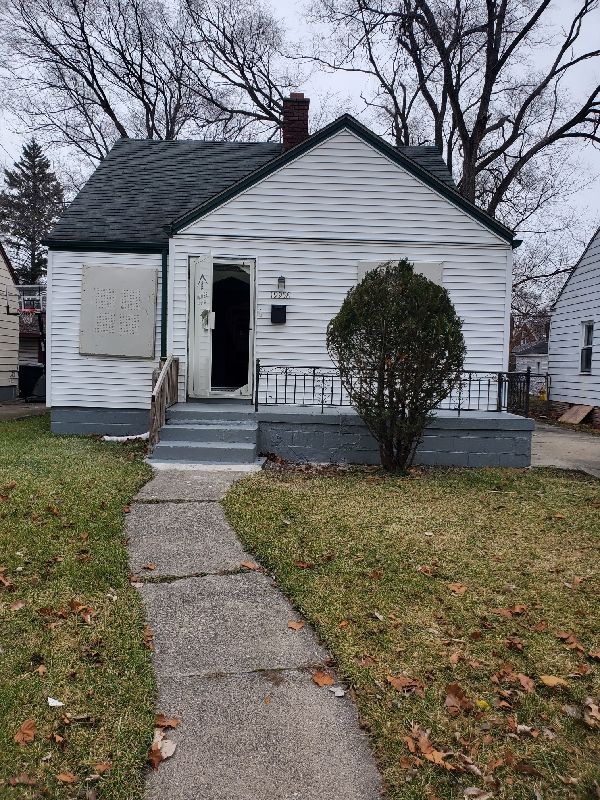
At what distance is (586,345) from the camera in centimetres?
1695

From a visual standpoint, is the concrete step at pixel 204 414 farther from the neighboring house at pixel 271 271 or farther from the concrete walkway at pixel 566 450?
the concrete walkway at pixel 566 450

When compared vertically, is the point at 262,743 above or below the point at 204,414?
below

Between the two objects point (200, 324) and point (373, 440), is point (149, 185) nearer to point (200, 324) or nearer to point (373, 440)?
point (200, 324)

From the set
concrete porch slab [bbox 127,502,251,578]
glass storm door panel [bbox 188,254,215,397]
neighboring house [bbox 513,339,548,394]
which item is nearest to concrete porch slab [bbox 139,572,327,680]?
concrete porch slab [bbox 127,502,251,578]

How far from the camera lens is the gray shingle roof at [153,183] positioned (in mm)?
10602

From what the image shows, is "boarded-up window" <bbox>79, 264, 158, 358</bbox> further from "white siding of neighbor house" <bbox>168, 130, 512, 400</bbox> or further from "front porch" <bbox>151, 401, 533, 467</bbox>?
"front porch" <bbox>151, 401, 533, 467</bbox>

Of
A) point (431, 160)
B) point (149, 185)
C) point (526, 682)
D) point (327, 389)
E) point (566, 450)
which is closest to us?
point (526, 682)

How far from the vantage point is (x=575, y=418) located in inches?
649

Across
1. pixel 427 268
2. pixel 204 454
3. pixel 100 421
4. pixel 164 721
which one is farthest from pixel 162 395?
pixel 164 721

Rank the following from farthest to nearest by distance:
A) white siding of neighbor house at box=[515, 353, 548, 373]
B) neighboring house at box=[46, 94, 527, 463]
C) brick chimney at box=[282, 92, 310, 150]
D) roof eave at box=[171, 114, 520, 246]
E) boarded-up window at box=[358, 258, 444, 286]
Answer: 1. white siding of neighbor house at box=[515, 353, 548, 373]
2. brick chimney at box=[282, 92, 310, 150]
3. boarded-up window at box=[358, 258, 444, 286]
4. neighboring house at box=[46, 94, 527, 463]
5. roof eave at box=[171, 114, 520, 246]

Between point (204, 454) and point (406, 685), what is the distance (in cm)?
539

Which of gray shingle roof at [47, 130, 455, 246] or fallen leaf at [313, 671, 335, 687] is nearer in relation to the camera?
fallen leaf at [313, 671, 335, 687]

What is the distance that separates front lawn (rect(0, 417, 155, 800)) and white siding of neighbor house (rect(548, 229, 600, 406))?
1424 cm

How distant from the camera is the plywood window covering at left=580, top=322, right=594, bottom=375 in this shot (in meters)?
16.8
